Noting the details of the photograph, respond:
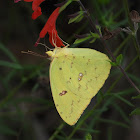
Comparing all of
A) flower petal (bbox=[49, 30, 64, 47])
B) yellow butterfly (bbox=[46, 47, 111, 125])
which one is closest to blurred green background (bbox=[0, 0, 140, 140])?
yellow butterfly (bbox=[46, 47, 111, 125])

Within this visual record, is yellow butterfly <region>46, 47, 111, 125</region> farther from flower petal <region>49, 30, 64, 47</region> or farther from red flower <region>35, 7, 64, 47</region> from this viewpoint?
red flower <region>35, 7, 64, 47</region>

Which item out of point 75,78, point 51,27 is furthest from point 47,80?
point 51,27

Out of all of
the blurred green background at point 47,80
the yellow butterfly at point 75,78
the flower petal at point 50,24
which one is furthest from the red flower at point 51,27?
the blurred green background at point 47,80

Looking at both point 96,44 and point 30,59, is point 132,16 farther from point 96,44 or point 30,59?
point 30,59

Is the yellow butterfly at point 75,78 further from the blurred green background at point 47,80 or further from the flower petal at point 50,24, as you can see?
the blurred green background at point 47,80

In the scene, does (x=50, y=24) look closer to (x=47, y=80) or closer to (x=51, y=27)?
(x=51, y=27)

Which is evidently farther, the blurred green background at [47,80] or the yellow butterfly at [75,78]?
the blurred green background at [47,80]
